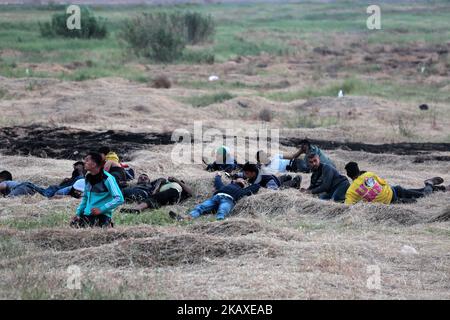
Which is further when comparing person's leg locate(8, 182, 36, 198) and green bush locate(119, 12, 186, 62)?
green bush locate(119, 12, 186, 62)

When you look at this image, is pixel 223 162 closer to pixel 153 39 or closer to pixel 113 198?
pixel 113 198

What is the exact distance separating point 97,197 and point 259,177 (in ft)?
12.2

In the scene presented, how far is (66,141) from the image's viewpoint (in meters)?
18.1

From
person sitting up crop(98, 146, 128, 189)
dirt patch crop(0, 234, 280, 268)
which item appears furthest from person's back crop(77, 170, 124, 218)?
person sitting up crop(98, 146, 128, 189)

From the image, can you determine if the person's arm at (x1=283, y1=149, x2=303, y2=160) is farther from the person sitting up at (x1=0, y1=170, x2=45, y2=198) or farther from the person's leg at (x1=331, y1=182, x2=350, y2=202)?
the person sitting up at (x1=0, y1=170, x2=45, y2=198)

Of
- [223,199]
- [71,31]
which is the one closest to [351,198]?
[223,199]

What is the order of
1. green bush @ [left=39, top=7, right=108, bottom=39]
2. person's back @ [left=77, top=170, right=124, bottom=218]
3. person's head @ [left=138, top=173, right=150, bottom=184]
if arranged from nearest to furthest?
1. person's back @ [left=77, top=170, right=124, bottom=218]
2. person's head @ [left=138, top=173, right=150, bottom=184]
3. green bush @ [left=39, top=7, right=108, bottom=39]

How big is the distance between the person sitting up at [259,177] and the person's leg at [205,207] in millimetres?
986

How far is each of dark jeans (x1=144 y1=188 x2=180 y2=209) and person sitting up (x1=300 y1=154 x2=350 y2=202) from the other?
1.92 metres

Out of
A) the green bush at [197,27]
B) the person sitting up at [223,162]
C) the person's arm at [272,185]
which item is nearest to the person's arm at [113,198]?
the person's arm at [272,185]

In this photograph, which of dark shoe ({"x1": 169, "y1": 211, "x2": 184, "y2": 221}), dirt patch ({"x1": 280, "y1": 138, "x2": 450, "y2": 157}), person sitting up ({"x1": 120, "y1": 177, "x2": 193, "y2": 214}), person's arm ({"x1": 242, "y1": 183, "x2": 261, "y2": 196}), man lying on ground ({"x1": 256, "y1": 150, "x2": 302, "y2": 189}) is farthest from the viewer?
dirt patch ({"x1": 280, "y1": 138, "x2": 450, "y2": 157})

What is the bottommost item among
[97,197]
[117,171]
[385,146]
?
[385,146]

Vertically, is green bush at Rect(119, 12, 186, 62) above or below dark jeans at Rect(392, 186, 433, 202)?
above

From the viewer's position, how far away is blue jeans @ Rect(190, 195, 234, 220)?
1152 centimetres
